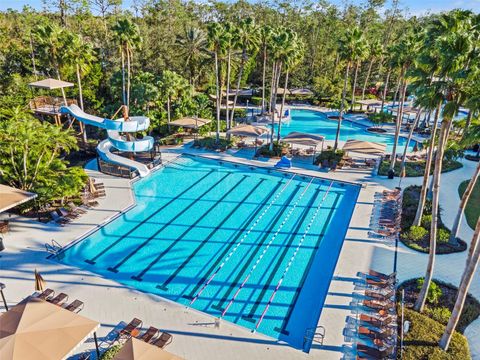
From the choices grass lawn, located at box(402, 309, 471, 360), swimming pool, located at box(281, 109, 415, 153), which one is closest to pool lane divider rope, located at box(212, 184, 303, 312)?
grass lawn, located at box(402, 309, 471, 360)

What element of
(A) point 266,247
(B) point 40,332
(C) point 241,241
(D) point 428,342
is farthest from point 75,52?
(D) point 428,342

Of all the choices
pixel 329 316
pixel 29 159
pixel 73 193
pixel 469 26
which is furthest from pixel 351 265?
pixel 29 159

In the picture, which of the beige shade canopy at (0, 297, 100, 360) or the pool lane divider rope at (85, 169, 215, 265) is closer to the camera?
the beige shade canopy at (0, 297, 100, 360)

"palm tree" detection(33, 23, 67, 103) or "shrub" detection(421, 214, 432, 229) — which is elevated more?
"palm tree" detection(33, 23, 67, 103)

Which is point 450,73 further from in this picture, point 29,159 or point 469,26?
point 29,159

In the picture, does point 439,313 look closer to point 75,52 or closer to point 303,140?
point 303,140

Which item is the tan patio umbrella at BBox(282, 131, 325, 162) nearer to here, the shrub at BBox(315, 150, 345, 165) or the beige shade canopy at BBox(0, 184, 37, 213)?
the shrub at BBox(315, 150, 345, 165)

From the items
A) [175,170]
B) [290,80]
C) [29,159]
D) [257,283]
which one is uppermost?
[290,80]
